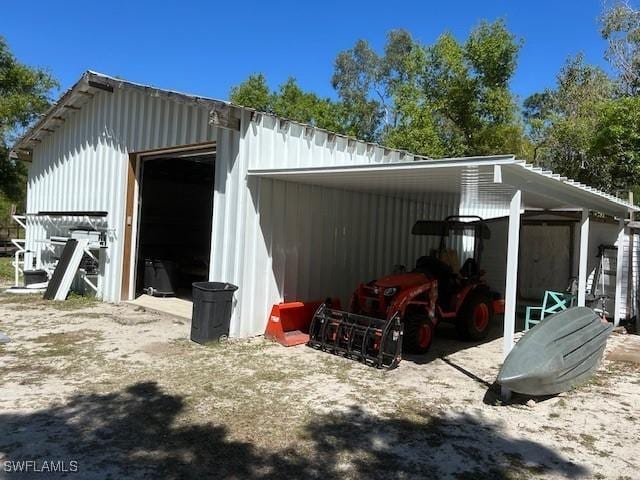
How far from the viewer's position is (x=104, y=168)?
9.59m

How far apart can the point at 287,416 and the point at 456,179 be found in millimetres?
3372

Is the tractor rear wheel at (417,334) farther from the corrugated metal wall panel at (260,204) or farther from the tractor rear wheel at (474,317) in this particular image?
the corrugated metal wall panel at (260,204)

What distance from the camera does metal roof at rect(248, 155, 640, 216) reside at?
4.69 metres

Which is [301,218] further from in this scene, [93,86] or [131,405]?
[93,86]

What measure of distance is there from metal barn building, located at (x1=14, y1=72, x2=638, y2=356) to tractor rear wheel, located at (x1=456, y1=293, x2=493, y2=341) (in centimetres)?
78

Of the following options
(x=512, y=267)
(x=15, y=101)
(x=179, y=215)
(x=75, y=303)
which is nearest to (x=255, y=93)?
(x=15, y=101)

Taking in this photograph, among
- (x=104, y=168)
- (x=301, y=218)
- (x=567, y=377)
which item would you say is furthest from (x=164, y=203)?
(x=567, y=377)

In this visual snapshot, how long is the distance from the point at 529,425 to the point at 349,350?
86.5 inches

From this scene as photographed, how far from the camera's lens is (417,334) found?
5.89 meters

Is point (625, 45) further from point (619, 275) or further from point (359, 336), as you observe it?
point (359, 336)

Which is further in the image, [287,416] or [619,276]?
[619,276]

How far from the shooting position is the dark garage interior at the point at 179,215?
1191cm

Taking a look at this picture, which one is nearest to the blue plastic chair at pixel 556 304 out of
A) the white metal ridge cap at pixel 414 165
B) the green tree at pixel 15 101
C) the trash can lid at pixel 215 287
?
the white metal ridge cap at pixel 414 165

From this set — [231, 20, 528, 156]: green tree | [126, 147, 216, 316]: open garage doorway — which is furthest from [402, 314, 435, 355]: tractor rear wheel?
[231, 20, 528, 156]: green tree
